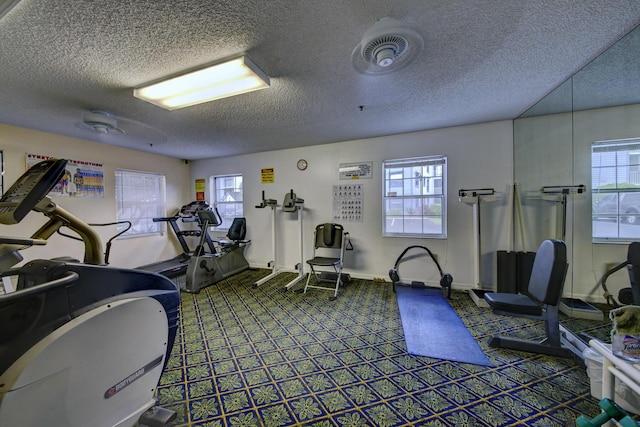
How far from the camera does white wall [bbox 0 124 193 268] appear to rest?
308 cm

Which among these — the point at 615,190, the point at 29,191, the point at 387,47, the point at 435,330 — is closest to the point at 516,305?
the point at 435,330

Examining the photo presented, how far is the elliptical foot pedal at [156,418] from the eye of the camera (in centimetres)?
128

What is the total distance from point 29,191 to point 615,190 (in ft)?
14.6

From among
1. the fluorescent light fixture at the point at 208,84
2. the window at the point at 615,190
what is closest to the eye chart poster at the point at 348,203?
the fluorescent light fixture at the point at 208,84

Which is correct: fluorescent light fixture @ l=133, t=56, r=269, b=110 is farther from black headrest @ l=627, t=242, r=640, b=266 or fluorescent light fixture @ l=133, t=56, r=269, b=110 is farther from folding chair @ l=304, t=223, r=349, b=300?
black headrest @ l=627, t=242, r=640, b=266

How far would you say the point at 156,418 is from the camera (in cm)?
130

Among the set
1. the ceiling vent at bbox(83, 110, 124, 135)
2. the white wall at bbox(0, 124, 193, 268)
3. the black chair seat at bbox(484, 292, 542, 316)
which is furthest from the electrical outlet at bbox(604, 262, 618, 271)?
the white wall at bbox(0, 124, 193, 268)

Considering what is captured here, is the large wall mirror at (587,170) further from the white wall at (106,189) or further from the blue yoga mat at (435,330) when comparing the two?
the white wall at (106,189)

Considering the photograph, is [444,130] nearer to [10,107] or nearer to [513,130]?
[513,130]

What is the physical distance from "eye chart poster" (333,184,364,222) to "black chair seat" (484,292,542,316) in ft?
7.20

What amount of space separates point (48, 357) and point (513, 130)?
4.64 metres

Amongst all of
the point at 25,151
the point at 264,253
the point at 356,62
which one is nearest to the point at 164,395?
the point at 356,62

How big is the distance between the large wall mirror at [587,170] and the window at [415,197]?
3.31ft

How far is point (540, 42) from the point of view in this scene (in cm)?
166
